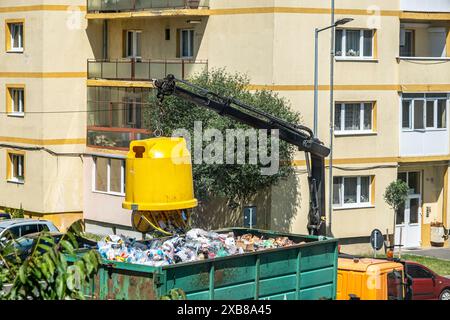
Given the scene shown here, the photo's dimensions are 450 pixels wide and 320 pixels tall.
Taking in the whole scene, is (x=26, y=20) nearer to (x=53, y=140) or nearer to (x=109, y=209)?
(x=53, y=140)

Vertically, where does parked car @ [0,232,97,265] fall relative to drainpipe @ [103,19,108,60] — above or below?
below

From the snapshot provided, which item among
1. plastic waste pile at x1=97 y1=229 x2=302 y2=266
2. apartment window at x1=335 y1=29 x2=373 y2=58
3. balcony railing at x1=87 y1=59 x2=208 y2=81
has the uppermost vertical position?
apartment window at x1=335 y1=29 x2=373 y2=58

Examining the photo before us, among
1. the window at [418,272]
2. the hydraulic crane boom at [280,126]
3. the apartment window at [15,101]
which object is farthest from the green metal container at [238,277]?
the apartment window at [15,101]

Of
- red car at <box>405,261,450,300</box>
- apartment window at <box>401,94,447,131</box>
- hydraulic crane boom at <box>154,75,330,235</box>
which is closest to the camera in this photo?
red car at <box>405,261,450,300</box>

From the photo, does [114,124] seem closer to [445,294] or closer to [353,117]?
[353,117]

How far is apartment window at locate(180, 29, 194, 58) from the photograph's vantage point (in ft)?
126

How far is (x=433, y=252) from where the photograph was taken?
37344mm

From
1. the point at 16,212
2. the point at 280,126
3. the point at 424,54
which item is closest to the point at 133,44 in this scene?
the point at 16,212

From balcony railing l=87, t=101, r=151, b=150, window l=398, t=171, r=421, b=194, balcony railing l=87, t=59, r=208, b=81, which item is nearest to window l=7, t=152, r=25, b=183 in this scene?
balcony railing l=87, t=101, r=151, b=150

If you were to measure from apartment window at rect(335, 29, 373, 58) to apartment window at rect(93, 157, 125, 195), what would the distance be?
894cm

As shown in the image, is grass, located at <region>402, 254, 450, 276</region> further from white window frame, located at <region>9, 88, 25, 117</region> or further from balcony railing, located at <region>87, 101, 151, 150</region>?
white window frame, located at <region>9, 88, 25, 117</region>

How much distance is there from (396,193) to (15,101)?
15085mm

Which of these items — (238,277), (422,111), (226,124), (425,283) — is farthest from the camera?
(422,111)
